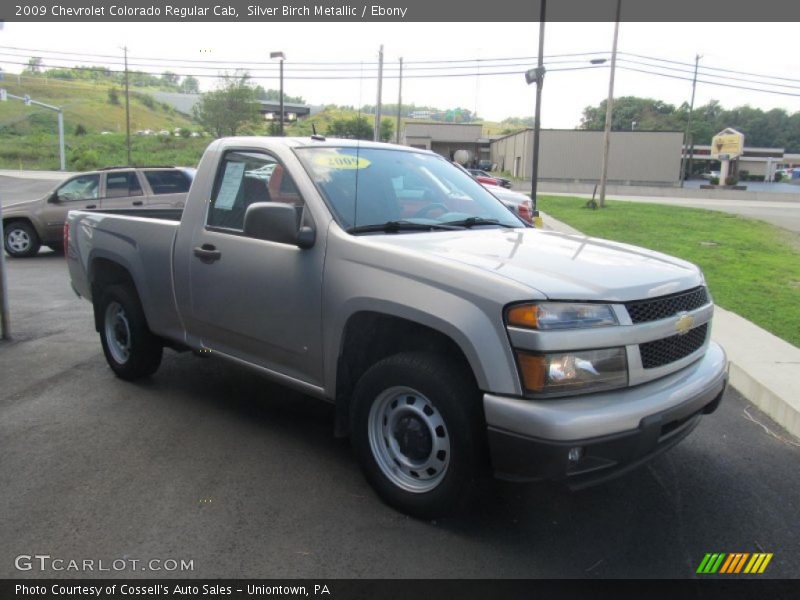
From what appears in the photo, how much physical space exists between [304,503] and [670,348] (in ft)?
6.80

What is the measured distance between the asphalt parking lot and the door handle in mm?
1193

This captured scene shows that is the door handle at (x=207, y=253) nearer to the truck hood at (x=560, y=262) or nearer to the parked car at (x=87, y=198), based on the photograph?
the truck hood at (x=560, y=262)

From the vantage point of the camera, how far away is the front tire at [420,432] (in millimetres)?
3082

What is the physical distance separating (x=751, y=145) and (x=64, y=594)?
11569cm

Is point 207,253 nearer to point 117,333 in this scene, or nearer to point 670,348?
point 117,333

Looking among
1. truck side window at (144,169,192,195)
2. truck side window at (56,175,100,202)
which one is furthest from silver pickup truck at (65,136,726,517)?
truck side window at (56,175,100,202)

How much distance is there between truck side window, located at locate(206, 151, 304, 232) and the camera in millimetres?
4207

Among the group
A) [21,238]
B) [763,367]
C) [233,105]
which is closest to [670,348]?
[763,367]

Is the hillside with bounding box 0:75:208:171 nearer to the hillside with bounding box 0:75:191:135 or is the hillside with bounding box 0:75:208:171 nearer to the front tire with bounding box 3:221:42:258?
the hillside with bounding box 0:75:191:135

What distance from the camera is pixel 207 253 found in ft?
14.5

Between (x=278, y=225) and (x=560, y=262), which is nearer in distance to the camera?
(x=560, y=262)

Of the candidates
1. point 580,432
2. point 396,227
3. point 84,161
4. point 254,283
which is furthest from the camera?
point 84,161

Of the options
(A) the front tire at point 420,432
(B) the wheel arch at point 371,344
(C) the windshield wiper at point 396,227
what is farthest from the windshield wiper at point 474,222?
(A) the front tire at point 420,432

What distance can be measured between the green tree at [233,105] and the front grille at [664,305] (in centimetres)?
670
